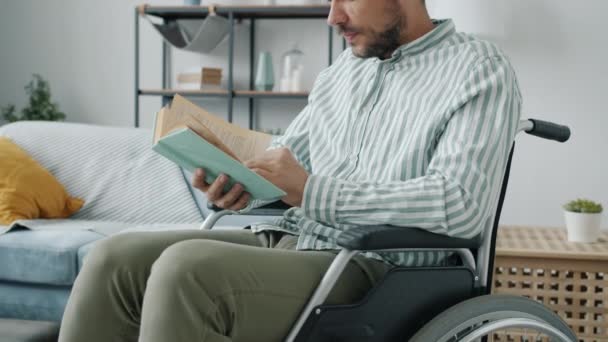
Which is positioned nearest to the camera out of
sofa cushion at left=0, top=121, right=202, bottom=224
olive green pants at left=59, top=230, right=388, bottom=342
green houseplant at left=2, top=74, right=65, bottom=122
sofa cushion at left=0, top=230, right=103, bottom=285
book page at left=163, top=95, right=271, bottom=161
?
olive green pants at left=59, top=230, right=388, bottom=342

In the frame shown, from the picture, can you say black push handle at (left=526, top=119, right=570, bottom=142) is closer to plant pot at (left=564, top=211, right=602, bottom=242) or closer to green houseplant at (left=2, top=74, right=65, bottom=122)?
plant pot at (left=564, top=211, right=602, bottom=242)

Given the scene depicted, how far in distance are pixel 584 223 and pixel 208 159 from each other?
117cm

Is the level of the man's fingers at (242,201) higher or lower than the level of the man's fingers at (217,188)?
lower

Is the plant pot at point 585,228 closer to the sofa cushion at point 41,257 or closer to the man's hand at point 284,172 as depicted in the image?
the man's hand at point 284,172

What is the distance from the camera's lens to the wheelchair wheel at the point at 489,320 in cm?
115

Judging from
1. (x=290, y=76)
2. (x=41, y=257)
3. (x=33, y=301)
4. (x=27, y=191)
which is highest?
(x=290, y=76)

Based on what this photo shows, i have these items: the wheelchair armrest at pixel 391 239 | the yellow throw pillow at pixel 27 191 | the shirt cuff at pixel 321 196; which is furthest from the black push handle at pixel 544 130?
the yellow throw pillow at pixel 27 191

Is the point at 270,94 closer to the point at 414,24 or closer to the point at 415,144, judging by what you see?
the point at 414,24

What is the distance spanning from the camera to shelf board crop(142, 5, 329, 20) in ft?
13.4

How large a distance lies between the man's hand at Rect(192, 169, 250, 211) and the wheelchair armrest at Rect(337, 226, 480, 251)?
0.25m

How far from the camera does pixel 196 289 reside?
1054 millimetres

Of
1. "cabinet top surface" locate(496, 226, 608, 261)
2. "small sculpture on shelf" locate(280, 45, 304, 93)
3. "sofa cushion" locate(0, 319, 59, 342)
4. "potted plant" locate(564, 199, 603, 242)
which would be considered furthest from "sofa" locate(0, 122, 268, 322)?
"small sculpture on shelf" locate(280, 45, 304, 93)

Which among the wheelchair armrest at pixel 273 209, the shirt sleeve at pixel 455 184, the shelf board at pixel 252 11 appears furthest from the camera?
the shelf board at pixel 252 11

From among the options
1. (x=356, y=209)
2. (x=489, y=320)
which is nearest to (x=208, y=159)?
(x=356, y=209)
